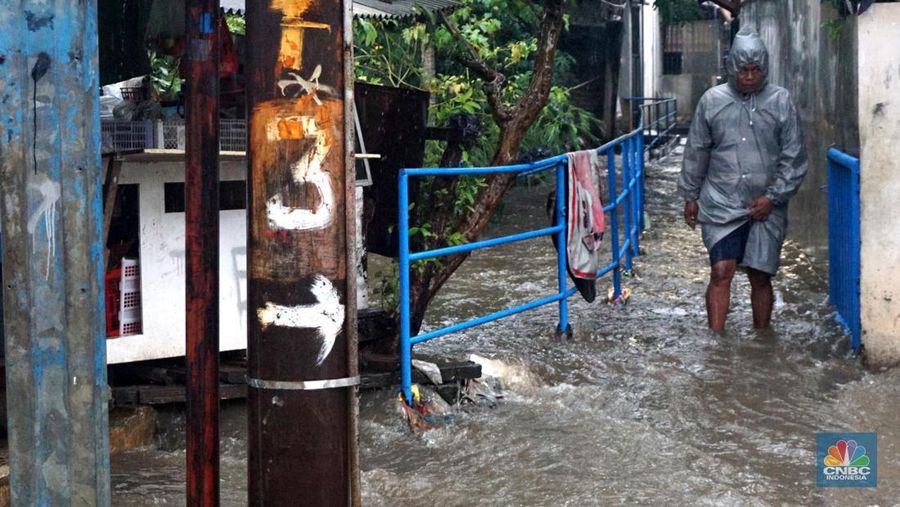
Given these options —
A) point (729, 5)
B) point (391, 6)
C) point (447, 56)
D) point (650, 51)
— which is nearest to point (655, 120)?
point (650, 51)

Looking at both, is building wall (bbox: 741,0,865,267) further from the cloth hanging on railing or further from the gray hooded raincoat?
the cloth hanging on railing

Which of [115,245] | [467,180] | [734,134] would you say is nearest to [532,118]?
[467,180]

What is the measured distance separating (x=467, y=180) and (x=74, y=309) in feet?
14.8

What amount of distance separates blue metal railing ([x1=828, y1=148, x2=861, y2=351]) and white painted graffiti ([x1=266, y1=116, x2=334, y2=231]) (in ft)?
14.0

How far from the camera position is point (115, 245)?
501 centimetres

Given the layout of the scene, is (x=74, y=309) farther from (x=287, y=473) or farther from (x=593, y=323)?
(x=593, y=323)

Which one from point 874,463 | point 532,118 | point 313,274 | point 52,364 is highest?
point 532,118

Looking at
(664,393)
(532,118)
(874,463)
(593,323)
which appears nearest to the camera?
(874,463)

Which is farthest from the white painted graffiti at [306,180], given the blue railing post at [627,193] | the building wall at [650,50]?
the building wall at [650,50]

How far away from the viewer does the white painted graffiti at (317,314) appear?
262 centimetres

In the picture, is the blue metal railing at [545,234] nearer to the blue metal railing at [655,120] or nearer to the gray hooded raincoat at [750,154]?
the gray hooded raincoat at [750,154]

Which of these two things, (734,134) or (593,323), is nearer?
(734,134)

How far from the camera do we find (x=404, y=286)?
5.13 meters

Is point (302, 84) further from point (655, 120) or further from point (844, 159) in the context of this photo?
point (655, 120)
